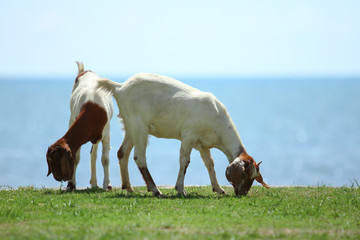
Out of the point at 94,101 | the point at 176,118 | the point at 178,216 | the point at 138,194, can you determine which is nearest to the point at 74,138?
the point at 94,101

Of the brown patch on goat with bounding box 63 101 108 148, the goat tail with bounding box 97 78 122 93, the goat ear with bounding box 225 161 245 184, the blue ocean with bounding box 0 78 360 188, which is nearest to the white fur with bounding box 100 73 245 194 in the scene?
the goat tail with bounding box 97 78 122 93

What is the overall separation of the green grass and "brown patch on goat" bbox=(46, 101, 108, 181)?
1.70 feet

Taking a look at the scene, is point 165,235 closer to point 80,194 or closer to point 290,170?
point 80,194

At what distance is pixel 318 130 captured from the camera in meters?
80.6

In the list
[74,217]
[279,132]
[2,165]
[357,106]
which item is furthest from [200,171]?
[357,106]

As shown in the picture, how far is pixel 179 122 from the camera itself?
12555mm

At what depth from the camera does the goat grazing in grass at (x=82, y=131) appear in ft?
41.8

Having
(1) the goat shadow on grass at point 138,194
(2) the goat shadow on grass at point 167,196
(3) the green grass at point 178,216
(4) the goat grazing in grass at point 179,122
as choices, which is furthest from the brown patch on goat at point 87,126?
(2) the goat shadow on grass at point 167,196

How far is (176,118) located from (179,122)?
3.9 inches

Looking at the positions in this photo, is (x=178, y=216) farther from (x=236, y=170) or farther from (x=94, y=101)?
(x=94, y=101)

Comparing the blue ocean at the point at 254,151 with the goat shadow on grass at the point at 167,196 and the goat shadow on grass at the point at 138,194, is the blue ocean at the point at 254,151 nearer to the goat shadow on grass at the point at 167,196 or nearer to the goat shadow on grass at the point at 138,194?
the goat shadow on grass at the point at 138,194

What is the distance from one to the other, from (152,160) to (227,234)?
42.8 metres

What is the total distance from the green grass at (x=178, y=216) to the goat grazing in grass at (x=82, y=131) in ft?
1.98

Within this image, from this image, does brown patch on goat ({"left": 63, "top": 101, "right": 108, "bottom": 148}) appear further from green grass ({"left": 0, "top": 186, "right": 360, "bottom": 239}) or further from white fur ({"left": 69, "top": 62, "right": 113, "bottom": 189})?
green grass ({"left": 0, "top": 186, "right": 360, "bottom": 239})
